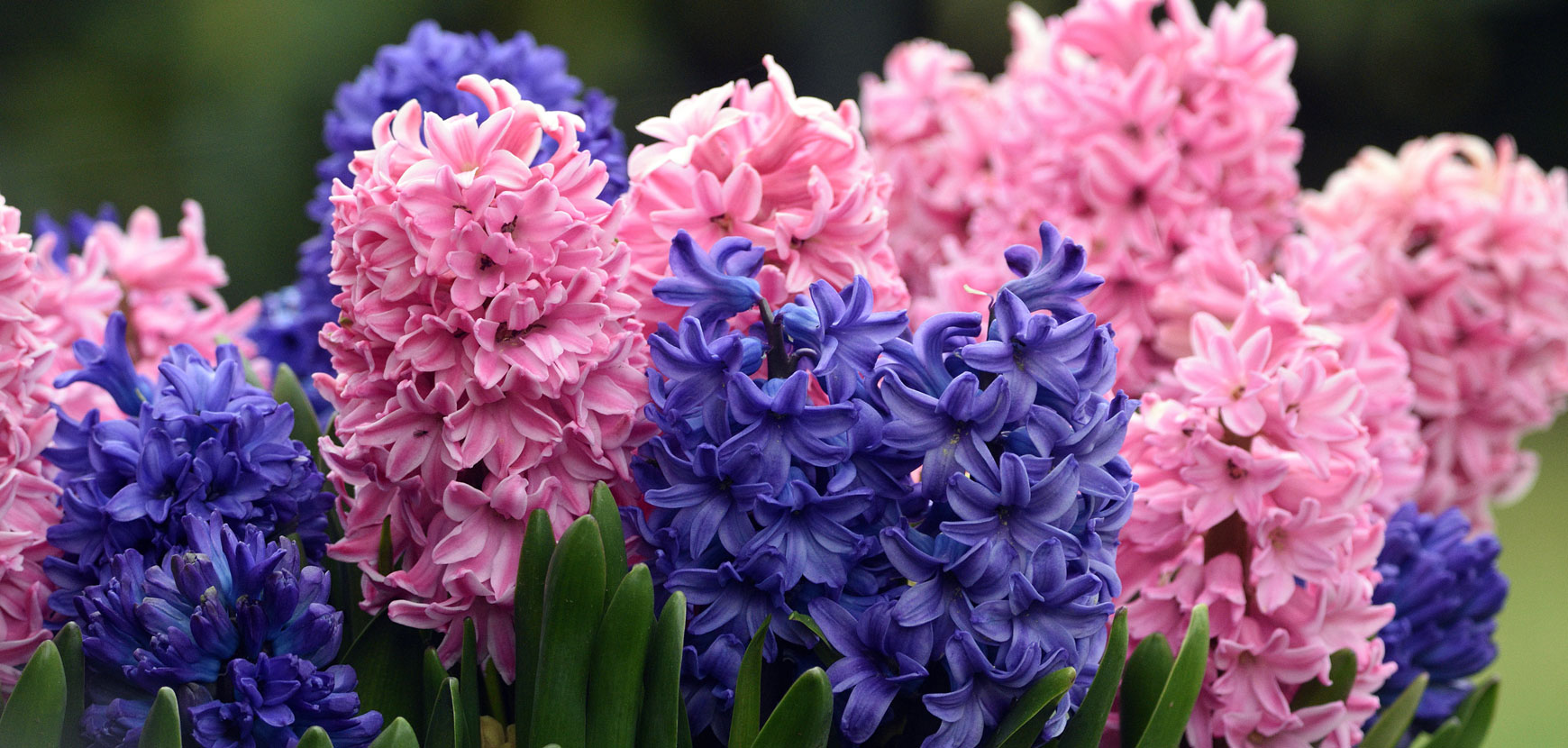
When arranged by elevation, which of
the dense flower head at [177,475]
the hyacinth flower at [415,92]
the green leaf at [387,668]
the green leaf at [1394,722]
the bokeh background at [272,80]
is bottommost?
the green leaf at [1394,722]

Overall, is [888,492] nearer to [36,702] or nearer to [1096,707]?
[1096,707]

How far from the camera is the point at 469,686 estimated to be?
0.61 meters

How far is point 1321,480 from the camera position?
71 centimetres

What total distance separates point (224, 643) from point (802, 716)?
0.81ft

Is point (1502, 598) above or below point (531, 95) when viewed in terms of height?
below

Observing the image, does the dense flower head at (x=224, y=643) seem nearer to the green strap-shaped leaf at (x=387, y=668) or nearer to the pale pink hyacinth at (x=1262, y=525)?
the green strap-shaped leaf at (x=387, y=668)

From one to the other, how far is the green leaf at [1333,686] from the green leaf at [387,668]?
1.53 feet

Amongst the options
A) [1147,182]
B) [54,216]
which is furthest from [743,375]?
[54,216]

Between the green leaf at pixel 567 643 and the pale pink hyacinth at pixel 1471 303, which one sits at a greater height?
the pale pink hyacinth at pixel 1471 303

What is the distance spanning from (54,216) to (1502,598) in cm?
321

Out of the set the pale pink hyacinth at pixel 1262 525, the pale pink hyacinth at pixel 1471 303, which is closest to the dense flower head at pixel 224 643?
the pale pink hyacinth at pixel 1262 525

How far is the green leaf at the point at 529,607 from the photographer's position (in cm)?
58

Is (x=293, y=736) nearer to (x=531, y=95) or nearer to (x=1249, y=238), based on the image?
(x=531, y=95)

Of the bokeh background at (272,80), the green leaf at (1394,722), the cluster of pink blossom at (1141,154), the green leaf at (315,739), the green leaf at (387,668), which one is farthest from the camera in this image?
the bokeh background at (272,80)
